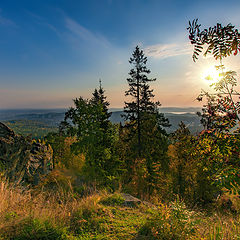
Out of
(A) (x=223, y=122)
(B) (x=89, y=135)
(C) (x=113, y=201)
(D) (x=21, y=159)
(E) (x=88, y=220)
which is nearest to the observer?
(A) (x=223, y=122)

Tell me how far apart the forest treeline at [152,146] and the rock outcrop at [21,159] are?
9.99 feet

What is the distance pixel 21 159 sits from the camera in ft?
23.7

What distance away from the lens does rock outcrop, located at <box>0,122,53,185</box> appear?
657 cm

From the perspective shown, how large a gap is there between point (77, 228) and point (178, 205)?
2.36m

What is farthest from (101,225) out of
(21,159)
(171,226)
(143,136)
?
(143,136)

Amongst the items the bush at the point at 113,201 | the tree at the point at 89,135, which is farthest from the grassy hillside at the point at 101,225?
the tree at the point at 89,135

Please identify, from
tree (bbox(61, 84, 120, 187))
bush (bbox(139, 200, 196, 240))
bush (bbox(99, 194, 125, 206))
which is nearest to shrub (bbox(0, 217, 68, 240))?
bush (bbox(139, 200, 196, 240))

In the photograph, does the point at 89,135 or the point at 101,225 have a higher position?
the point at 89,135

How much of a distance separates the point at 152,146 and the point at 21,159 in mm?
14078

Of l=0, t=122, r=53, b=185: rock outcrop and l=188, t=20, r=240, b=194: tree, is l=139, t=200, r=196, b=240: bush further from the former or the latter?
l=0, t=122, r=53, b=185: rock outcrop

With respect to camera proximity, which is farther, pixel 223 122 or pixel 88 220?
pixel 88 220

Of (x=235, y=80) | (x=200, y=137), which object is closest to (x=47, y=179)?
(x=200, y=137)

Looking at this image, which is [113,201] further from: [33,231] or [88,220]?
[33,231]

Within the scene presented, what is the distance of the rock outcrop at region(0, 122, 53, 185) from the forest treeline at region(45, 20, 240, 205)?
9.99 feet
